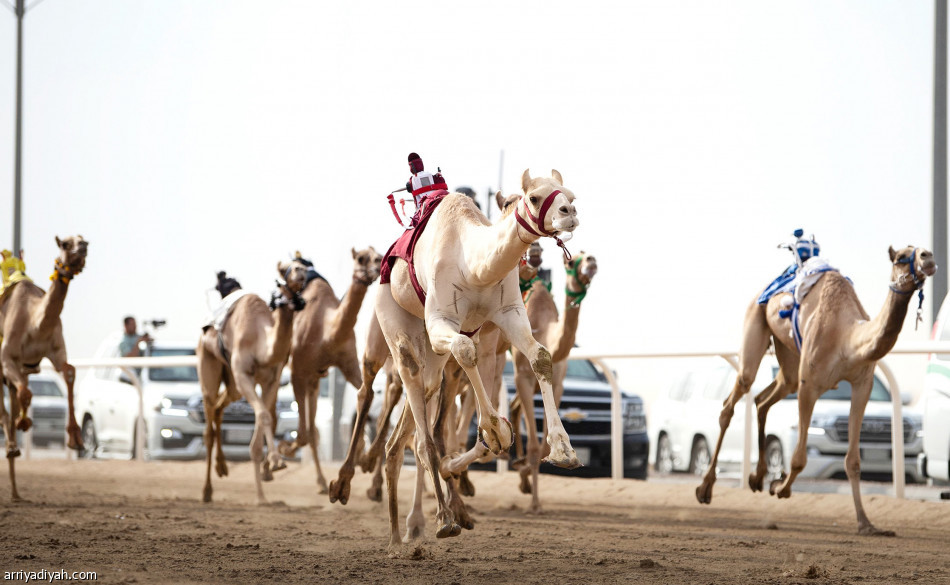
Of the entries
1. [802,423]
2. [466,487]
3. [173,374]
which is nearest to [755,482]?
[802,423]

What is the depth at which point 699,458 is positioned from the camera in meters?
17.8

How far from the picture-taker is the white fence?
11503mm

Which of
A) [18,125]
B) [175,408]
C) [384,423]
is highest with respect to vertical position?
[18,125]

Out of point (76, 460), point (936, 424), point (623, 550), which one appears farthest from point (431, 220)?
point (76, 460)

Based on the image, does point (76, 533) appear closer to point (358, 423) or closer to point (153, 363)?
point (358, 423)

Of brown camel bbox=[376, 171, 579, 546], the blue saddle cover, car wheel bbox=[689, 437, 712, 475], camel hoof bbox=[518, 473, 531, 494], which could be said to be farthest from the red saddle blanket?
car wheel bbox=[689, 437, 712, 475]

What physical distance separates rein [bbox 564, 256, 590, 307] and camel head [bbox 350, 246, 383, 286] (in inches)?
82.8

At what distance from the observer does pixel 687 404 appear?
1825 cm

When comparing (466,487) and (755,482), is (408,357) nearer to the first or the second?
(466,487)

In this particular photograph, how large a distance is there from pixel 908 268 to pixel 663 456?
419 inches

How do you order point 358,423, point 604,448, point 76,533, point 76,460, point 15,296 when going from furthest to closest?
point 76,460 < point 604,448 < point 15,296 < point 358,423 < point 76,533

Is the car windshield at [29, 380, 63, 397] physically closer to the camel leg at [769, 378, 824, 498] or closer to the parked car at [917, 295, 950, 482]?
the parked car at [917, 295, 950, 482]

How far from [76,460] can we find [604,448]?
926 centimetres

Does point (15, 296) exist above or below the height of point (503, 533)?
above
